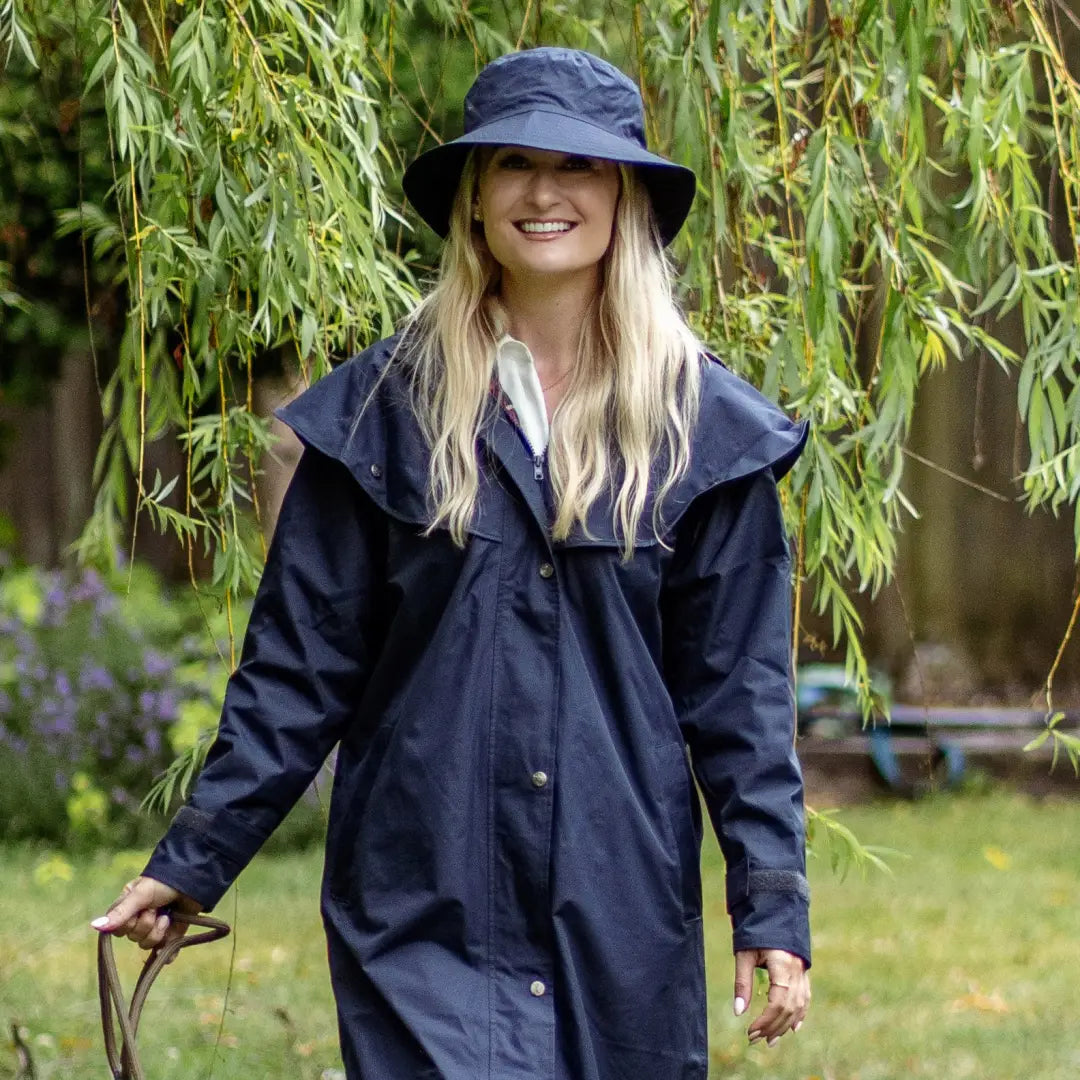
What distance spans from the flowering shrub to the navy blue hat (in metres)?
4.49

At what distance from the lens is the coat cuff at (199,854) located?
7.07ft

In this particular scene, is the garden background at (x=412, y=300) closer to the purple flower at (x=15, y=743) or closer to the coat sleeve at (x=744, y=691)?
the purple flower at (x=15, y=743)

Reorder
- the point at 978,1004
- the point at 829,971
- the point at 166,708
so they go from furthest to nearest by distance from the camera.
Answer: the point at 166,708
the point at 829,971
the point at 978,1004

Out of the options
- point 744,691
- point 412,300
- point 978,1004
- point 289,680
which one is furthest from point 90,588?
point 744,691

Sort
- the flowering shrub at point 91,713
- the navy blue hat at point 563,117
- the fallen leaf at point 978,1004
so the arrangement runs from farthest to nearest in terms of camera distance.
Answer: the flowering shrub at point 91,713
the fallen leaf at point 978,1004
the navy blue hat at point 563,117

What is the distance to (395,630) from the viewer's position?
7.18 ft

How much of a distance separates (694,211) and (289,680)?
4.10ft

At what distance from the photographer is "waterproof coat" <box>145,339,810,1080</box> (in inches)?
82.4

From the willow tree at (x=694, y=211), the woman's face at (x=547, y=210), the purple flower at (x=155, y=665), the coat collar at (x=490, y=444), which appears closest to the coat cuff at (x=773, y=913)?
the coat collar at (x=490, y=444)

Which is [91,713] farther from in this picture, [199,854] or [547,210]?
[547,210]

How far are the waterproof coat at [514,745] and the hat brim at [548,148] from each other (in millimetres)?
267

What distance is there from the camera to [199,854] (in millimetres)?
2162

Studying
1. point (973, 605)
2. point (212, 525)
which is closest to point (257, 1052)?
point (212, 525)

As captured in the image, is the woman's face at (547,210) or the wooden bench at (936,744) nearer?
the woman's face at (547,210)
